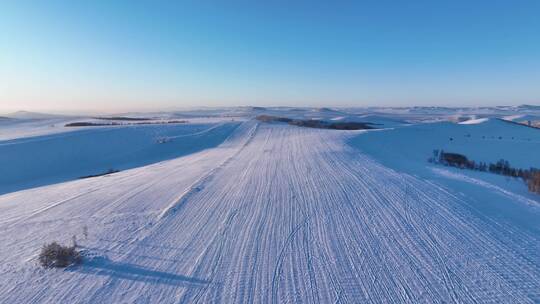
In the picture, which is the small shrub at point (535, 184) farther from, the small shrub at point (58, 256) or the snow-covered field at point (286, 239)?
the small shrub at point (58, 256)

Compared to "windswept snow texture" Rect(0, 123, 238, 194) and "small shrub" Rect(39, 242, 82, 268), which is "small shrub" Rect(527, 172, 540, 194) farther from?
"windswept snow texture" Rect(0, 123, 238, 194)

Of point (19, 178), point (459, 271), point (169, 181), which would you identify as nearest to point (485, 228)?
point (459, 271)

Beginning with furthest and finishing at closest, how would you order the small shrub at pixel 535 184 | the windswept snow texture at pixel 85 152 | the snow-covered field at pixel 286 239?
the windswept snow texture at pixel 85 152 < the small shrub at pixel 535 184 < the snow-covered field at pixel 286 239

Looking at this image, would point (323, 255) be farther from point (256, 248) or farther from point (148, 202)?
point (148, 202)

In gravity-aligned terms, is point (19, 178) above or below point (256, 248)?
below

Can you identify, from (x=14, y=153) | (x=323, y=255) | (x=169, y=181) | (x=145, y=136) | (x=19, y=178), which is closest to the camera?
(x=323, y=255)

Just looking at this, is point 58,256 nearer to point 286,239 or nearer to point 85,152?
point 286,239

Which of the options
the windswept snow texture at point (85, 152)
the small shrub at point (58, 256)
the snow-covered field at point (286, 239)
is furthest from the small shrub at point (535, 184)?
the windswept snow texture at point (85, 152)
